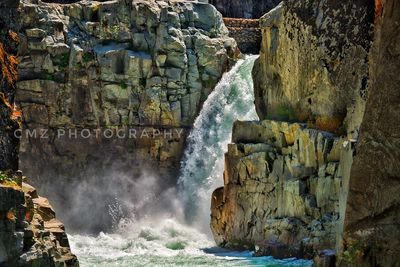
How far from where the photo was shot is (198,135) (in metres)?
36.8

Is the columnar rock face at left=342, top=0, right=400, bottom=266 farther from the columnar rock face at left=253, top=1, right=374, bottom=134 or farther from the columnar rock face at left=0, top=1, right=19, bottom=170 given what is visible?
the columnar rock face at left=253, top=1, right=374, bottom=134

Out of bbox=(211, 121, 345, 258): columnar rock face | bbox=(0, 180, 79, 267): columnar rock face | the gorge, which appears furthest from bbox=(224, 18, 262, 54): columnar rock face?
bbox=(0, 180, 79, 267): columnar rock face

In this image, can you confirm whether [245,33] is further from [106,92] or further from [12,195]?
[12,195]

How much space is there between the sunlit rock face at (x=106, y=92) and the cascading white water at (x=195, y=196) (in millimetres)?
1045

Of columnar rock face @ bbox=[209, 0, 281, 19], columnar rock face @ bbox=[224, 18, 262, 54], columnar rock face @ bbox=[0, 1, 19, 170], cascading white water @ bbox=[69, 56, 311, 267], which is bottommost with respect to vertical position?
cascading white water @ bbox=[69, 56, 311, 267]

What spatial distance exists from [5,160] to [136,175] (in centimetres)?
2309

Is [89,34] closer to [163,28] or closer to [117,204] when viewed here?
[163,28]

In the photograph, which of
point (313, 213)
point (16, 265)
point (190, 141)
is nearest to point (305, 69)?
point (313, 213)

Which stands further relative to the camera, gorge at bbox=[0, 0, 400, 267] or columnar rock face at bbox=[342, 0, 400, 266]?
gorge at bbox=[0, 0, 400, 267]

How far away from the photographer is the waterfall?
3469cm

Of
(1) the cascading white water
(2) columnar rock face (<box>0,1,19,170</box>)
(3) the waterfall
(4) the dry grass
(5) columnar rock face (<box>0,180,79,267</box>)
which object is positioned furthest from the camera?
(3) the waterfall

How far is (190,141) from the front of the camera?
1454 inches

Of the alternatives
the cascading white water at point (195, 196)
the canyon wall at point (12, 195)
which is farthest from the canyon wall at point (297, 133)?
the canyon wall at point (12, 195)

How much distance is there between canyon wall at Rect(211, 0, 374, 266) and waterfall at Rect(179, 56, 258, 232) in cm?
467
